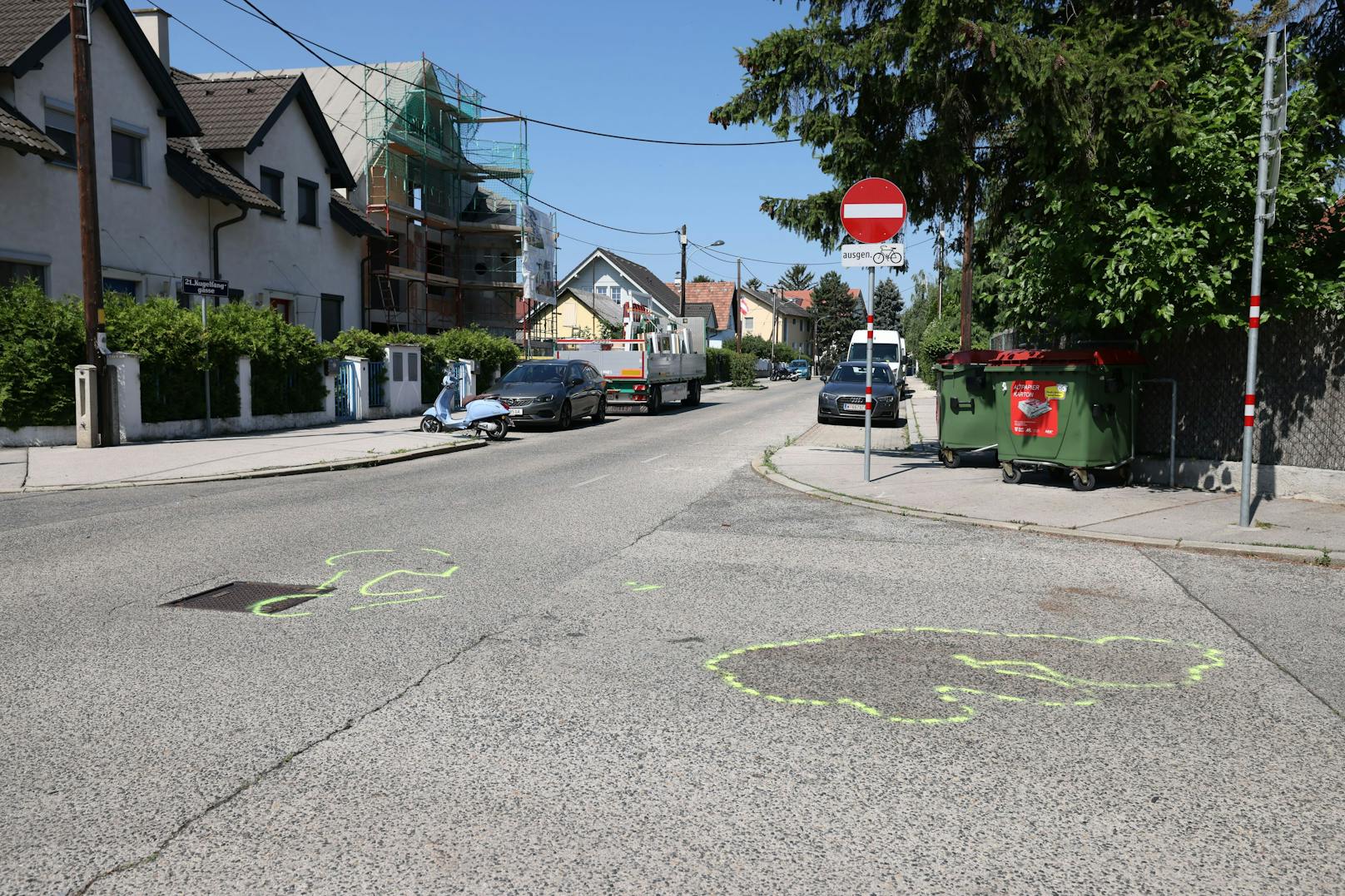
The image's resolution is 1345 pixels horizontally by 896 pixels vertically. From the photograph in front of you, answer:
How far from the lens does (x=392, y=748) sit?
13.2 ft

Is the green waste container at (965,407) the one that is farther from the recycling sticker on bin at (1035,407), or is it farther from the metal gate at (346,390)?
the metal gate at (346,390)

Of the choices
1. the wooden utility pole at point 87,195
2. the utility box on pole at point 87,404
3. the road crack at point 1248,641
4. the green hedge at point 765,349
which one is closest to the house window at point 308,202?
the wooden utility pole at point 87,195

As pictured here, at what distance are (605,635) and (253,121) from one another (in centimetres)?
2619

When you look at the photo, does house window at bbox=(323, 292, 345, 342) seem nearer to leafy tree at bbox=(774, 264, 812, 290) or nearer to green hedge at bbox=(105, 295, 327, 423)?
green hedge at bbox=(105, 295, 327, 423)

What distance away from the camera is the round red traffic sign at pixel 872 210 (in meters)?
12.1

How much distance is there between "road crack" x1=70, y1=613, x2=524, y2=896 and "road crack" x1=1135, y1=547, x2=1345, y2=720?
4.06m

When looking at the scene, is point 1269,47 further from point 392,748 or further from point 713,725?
point 392,748

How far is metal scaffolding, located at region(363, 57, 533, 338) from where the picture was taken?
40.2 meters

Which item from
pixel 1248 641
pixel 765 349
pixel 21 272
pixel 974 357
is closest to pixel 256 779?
pixel 1248 641

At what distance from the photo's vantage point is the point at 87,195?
1655 centimetres

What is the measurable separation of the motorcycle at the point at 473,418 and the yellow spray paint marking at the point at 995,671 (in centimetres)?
1557

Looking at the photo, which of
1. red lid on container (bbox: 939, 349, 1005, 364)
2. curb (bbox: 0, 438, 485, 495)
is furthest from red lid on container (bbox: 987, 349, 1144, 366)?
curb (bbox: 0, 438, 485, 495)

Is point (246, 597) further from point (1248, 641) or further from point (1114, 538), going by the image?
point (1114, 538)

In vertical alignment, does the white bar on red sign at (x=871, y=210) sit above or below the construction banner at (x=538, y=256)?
below
